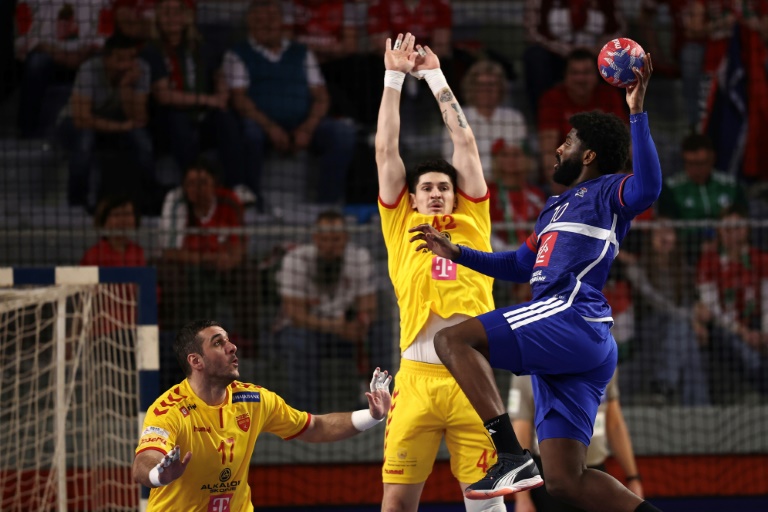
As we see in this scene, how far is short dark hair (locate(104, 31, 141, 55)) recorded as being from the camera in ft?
32.3

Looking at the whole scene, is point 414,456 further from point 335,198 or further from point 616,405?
point 335,198

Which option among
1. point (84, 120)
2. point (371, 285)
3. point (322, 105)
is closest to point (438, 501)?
point (371, 285)

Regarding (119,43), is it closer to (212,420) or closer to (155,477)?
(212,420)

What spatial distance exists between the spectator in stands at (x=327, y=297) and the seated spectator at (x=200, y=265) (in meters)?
0.34

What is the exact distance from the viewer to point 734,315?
9242 millimetres

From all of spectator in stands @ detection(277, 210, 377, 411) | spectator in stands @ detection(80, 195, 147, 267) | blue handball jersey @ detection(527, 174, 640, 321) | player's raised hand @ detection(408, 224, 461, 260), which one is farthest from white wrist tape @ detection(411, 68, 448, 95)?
spectator in stands @ detection(80, 195, 147, 267)

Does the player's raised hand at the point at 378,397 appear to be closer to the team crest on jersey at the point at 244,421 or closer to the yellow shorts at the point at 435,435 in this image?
the yellow shorts at the point at 435,435

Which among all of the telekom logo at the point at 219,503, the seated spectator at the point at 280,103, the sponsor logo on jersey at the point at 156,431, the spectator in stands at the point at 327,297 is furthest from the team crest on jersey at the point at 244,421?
the seated spectator at the point at 280,103

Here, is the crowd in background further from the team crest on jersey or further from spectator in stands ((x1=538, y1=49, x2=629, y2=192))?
the team crest on jersey

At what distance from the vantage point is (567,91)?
10.2 m

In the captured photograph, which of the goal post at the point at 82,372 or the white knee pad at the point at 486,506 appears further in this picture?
the goal post at the point at 82,372

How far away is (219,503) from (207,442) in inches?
12.0

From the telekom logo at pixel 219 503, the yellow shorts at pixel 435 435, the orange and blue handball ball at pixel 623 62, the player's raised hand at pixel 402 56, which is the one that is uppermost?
the player's raised hand at pixel 402 56

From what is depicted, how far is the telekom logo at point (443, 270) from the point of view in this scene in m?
5.62
